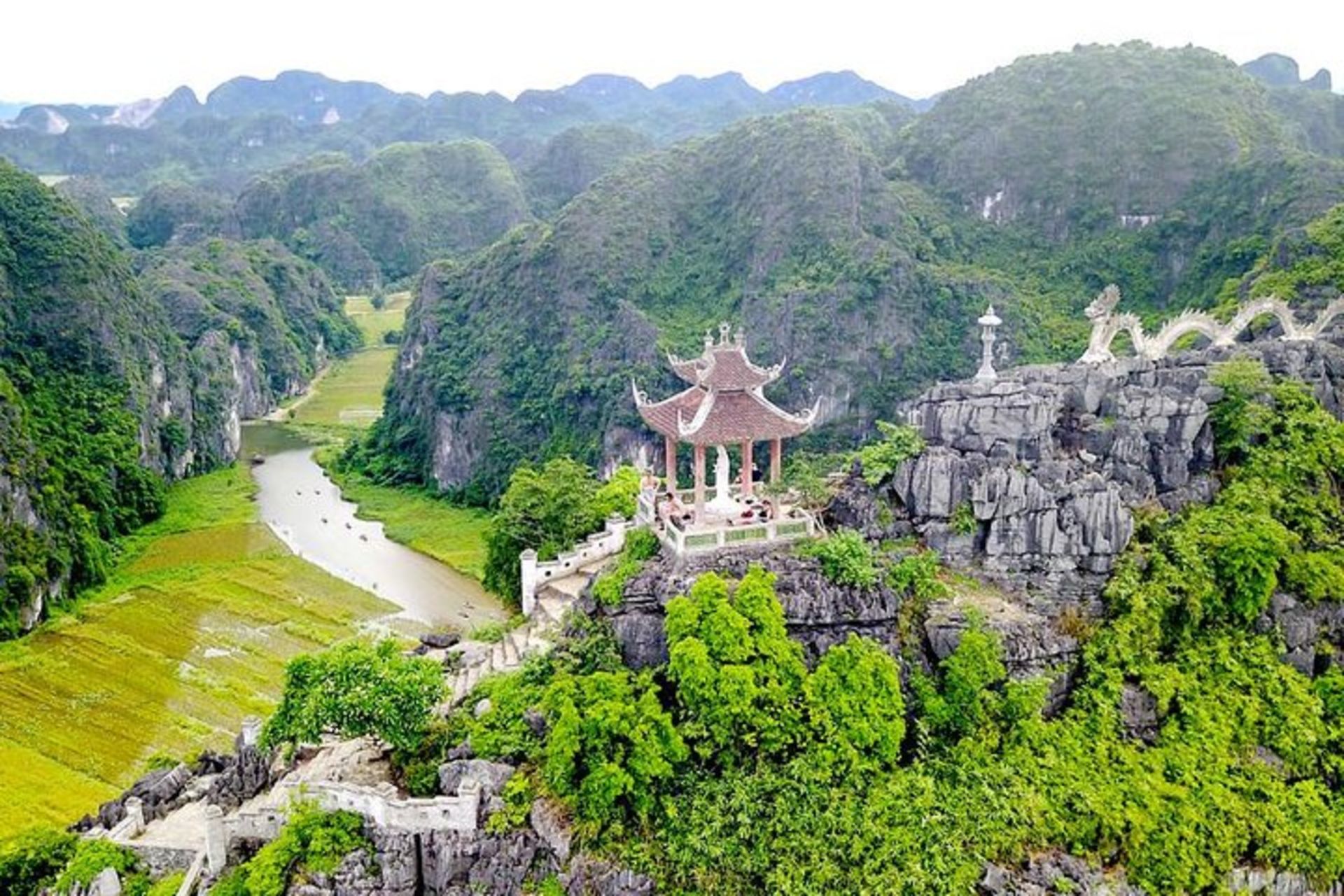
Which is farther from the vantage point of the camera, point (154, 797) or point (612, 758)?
point (154, 797)

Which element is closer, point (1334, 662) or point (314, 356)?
point (1334, 662)

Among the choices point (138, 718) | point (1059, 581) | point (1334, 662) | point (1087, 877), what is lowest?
point (138, 718)

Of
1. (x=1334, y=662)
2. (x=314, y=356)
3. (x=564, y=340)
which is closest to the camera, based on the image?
(x=1334, y=662)

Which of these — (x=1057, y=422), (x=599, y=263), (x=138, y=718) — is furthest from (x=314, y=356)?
(x=1057, y=422)

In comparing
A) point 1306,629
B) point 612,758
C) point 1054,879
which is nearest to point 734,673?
point 612,758

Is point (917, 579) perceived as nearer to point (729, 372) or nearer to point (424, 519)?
point (729, 372)

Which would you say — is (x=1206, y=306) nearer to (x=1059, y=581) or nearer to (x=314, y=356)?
(x=1059, y=581)

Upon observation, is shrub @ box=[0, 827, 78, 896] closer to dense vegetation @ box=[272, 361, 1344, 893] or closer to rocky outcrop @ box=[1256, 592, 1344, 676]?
dense vegetation @ box=[272, 361, 1344, 893]

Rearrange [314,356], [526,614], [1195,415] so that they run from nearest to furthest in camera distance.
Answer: [1195,415] < [526,614] < [314,356]

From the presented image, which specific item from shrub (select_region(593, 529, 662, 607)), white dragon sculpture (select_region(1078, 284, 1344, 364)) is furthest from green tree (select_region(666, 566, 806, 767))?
white dragon sculpture (select_region(1078, 284, 1344, 364))
